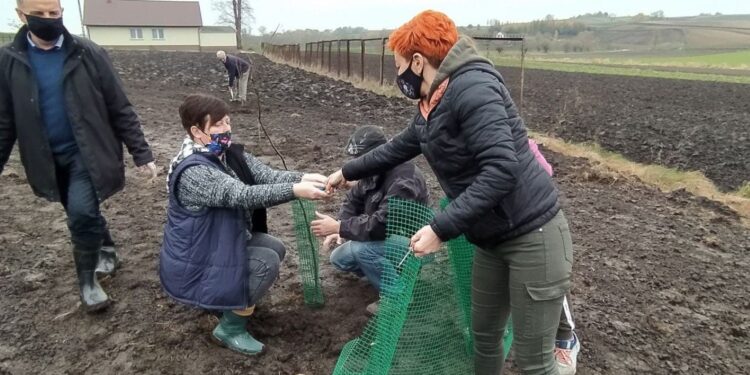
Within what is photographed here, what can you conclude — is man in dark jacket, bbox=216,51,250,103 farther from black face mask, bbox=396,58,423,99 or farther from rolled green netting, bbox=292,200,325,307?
black face mask, bbox=396,58,423,99

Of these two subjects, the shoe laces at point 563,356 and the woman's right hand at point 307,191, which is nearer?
the woman's right hand at point 307,191

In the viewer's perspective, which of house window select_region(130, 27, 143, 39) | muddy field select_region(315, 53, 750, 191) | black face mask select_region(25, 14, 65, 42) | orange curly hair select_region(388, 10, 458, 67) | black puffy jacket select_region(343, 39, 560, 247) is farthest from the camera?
house window select_region(130, 27, 143, 39)

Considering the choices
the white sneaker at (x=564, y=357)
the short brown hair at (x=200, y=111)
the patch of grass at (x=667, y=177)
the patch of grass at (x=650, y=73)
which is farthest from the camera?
the patch of grass at (x=650, y=73)

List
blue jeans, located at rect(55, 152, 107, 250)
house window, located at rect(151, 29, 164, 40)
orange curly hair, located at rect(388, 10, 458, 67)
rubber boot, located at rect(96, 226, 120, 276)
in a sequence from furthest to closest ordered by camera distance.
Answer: house window, located at rect(151, 29, 164, 40), rubber boot, located at rect(96, 226, 120, 276), blue jeans, located at rect(55, 152, 107, 250), orange curly hair, located at rect(388, 10, 458, 67)

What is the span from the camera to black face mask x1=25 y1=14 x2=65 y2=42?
306 cm

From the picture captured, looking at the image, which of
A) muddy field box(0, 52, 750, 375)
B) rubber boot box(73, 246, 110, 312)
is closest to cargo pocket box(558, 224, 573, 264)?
muddy field box(0, 52, 750, 375)

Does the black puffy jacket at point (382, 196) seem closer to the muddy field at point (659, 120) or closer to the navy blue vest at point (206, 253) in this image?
the navy blue vest at point (206, 253)

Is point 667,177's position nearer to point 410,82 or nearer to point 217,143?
point 410,82

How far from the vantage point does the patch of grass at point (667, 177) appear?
6438mm

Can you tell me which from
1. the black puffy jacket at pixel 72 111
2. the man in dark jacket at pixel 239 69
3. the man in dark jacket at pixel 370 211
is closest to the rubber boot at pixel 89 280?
the black puffy jacket at pixel 72 111

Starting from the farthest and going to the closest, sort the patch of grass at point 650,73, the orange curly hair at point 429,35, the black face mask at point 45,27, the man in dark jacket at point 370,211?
the patch of grass at point 650,73 < the man in dark jacket at point 370,211 < the black face mask at point 45,27 < the orange curly hair at point 429,35

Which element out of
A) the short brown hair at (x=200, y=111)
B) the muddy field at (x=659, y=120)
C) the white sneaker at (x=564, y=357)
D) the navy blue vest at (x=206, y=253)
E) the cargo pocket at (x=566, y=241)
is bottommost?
the muddy field at (x=659, y=120)

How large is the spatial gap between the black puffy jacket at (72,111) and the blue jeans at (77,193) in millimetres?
68

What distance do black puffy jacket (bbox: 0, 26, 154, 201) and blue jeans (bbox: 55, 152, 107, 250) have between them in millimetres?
68
